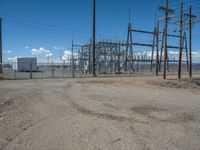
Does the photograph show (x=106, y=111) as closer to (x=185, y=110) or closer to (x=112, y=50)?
(x=185, y=110)

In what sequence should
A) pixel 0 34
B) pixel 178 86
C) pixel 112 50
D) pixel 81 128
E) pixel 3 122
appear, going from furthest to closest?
pixel 112 50, pixel 0 34, pixel 178 86, pixel 3 122, pixel 81 128

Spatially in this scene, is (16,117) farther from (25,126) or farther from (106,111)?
(106,111)

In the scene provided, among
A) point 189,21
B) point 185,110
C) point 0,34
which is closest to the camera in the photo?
point 185,110

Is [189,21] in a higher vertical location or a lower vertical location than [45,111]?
higher

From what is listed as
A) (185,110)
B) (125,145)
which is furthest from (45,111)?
(185,110)

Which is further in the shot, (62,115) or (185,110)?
(185,110)

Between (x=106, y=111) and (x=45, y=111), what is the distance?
7.29ft

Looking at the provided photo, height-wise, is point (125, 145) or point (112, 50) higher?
point (112, 50)

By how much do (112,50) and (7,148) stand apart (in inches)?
1439

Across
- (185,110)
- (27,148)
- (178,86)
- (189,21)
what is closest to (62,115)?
(27,148)

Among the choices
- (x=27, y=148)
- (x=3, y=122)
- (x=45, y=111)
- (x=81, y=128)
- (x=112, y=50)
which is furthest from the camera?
(x=112, y=50)

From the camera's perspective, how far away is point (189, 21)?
Result: 21.9m

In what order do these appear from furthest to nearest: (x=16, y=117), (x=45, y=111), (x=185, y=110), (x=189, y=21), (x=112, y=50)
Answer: (x=112, y=50), (x=189, y=21), (x=185, y=110), (x=45, y=111), (x=16, y=117)

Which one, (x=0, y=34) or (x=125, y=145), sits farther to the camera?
(x=0, y=34)
